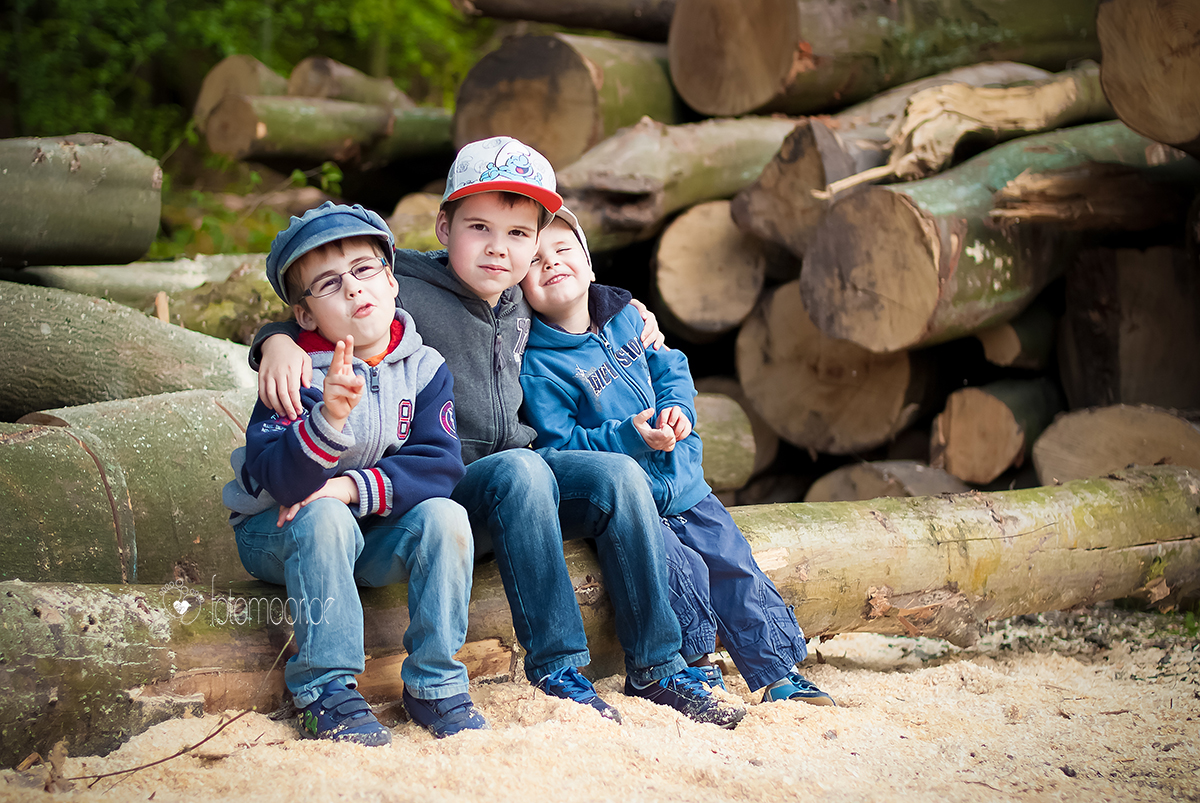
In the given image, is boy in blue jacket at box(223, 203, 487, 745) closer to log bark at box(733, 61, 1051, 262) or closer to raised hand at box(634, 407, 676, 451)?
raised hand at box(634, 407, 676, 451)

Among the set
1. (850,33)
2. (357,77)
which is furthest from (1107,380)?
(357,77)

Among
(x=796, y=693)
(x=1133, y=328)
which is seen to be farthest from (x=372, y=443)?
(x=1133, y=328)

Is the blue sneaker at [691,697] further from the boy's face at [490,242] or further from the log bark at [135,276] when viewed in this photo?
the log bark at [135,276]

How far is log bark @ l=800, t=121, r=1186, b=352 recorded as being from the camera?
356 centimetres

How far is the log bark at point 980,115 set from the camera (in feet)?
13.4

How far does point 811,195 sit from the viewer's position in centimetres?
403

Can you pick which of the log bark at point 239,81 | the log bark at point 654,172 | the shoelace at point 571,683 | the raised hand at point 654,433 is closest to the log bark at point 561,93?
the log bark at point 654,172

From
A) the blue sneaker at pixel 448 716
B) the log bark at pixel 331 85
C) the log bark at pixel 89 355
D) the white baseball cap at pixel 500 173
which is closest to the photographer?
the blue sneaker at pixel 448 716

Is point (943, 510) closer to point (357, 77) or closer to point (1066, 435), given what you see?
point (1066, 435)

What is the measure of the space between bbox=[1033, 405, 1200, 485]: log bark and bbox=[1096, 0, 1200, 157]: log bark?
0.97m

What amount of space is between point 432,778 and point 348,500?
56 centimetres

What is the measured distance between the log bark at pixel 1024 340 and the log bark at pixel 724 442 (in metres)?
1.15

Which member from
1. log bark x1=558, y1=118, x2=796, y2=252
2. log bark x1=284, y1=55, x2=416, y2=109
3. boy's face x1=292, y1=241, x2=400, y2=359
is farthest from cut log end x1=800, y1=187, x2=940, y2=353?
log bark x1=284, y1=55, x2=416, y2=109

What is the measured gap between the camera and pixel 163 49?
1067cm
